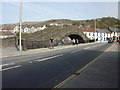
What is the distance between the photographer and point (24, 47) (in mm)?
23797

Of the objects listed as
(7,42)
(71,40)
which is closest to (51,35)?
(71,40)

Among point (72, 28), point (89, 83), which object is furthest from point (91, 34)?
point (89, 83)

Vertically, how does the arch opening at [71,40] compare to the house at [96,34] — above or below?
below

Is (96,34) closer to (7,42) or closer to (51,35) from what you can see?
(51,35)

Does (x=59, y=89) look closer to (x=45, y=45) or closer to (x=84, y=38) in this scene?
(x=45, y=45)

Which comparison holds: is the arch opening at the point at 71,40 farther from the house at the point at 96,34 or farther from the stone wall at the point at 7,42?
the house at the point at 96,34

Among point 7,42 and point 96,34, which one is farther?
point 96,34

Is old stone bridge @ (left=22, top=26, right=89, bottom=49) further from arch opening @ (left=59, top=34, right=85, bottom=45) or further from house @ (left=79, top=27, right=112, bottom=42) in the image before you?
house @ (left=79, top=27, right=112, bottom=42)

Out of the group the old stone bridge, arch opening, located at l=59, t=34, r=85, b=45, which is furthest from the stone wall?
arch opening, located at l=59, t=34, r=85, b=45

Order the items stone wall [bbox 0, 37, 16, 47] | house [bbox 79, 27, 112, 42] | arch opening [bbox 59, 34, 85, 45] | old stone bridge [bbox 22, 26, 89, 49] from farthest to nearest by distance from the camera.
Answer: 1. house [bbox 79, 27, 112, 42]
2. arch opening [bbox 59, 34, 85, 45]
3. old stone bridge [bbox 22, 26, 89, 49]
4. stone wall [bbox 0, 37, 16, 47]

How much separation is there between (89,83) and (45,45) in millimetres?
24978

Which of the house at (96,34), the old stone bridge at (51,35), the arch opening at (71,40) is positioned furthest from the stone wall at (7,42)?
the house at (96,34)

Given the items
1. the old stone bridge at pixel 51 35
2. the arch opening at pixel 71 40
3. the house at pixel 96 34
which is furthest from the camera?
the house at pixel 96 34

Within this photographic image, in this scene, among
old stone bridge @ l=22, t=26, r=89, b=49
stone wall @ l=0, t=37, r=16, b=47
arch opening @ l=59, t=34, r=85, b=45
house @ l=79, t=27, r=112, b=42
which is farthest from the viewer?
house @ l=79, t=27, r=112, b=42
